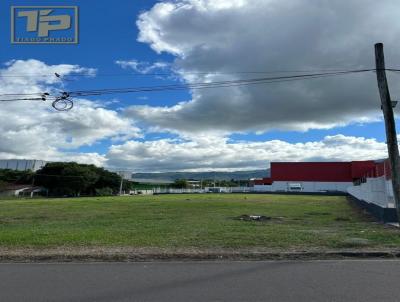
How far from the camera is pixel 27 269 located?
10.3 meters

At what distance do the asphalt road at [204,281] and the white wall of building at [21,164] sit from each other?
17101cm

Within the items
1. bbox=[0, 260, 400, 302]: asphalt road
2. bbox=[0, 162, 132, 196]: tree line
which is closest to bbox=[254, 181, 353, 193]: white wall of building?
bbox=[0, 162, 132, 196]: tree line

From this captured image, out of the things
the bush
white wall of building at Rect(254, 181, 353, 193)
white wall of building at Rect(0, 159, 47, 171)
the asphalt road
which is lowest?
the asphalt road

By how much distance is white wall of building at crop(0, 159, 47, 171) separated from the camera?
17575 cm

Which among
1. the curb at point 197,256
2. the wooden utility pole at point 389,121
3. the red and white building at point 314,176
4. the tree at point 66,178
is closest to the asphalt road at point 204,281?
the curb at point 197,256

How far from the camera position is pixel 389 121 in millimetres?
16250

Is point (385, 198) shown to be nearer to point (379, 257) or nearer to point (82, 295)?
point (379, 257)

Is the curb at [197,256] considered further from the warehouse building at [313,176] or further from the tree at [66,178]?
the tree at [66,178]

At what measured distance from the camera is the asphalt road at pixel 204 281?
7516mm

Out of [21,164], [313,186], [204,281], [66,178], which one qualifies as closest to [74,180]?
[66,178]

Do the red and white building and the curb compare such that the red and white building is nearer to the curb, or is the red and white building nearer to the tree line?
the tree line

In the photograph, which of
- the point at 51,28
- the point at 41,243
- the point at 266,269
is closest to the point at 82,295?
the point at 266,269

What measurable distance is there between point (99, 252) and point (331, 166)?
105m

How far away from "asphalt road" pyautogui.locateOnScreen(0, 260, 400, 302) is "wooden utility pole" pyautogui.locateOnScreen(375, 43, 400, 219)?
571cm
